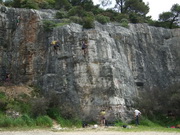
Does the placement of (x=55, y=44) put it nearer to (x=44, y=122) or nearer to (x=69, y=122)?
(x=69, y=122)

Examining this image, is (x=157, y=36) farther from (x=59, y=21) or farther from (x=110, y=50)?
(x=59, y=21)

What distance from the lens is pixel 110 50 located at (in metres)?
24.7

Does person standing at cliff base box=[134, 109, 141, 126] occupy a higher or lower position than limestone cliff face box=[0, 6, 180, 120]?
lower

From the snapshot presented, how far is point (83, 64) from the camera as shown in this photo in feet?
75.0

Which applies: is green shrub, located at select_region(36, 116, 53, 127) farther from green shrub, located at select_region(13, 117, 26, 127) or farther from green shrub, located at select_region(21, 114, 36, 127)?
green shrub, located at select_region(13, 117, 26, 127)

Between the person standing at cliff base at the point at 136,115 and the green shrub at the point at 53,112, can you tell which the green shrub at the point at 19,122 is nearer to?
the green shrub at the point at 53,112

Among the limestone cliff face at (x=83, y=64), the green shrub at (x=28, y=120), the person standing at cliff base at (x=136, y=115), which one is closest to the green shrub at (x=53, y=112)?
the limestone cliff face at (x=83, y=64)

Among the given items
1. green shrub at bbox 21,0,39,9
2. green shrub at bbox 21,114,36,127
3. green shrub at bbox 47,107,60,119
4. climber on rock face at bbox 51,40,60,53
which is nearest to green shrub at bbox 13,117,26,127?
green shrub at bbox 21,114,36,127

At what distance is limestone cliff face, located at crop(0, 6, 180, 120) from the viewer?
21938 millimetres

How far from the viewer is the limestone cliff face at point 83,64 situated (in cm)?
2194

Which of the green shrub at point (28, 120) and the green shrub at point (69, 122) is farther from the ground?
the green shrub at point (28, 120)

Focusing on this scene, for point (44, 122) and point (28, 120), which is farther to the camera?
point (44, 122)

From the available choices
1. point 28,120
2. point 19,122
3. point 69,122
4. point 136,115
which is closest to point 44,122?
point 28,120

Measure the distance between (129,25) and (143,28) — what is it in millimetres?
2195
